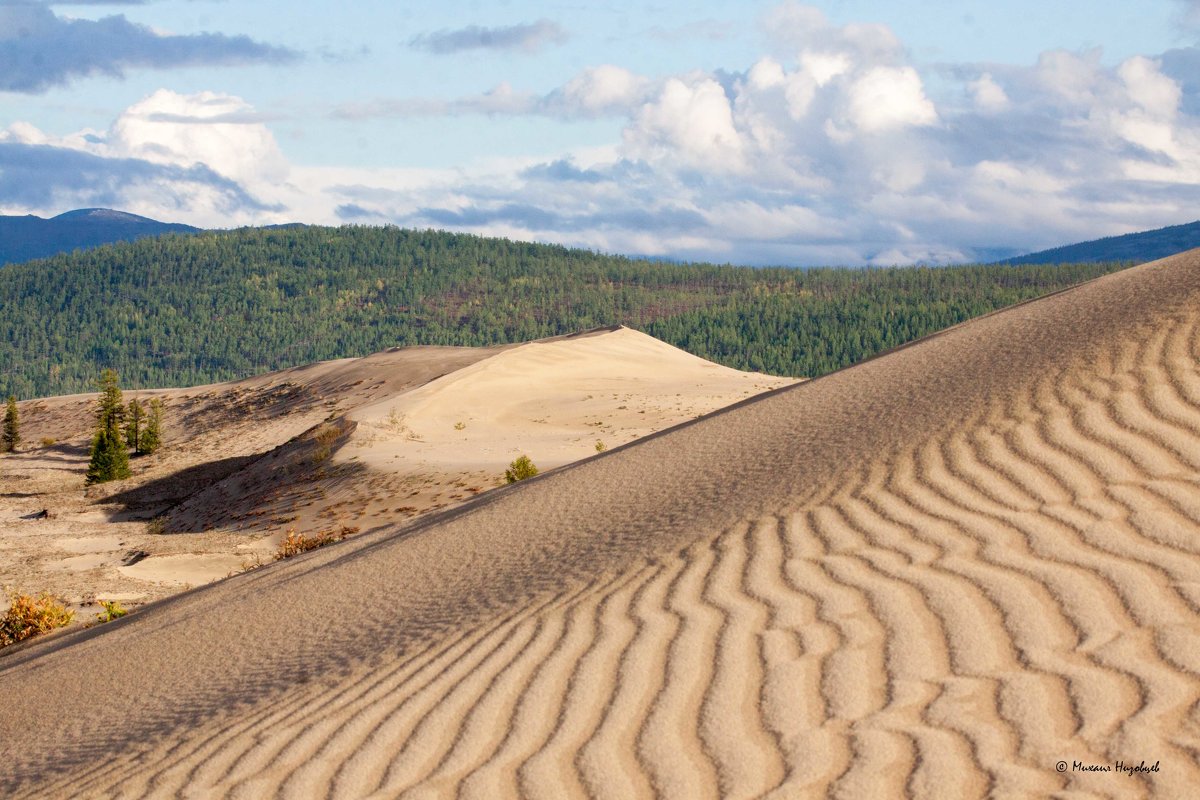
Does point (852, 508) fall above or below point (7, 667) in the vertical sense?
above

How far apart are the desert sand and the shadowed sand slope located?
5.86m

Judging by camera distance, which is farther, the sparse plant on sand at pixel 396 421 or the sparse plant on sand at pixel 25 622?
the sparse plant on sand at pixel 396 421

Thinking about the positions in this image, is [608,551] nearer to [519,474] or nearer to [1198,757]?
[1198,757]

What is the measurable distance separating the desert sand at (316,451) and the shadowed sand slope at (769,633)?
19.2 ft

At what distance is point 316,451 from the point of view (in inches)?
1056

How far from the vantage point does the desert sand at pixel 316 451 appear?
18.7 m

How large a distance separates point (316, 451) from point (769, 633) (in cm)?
2252

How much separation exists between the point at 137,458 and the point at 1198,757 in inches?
1714

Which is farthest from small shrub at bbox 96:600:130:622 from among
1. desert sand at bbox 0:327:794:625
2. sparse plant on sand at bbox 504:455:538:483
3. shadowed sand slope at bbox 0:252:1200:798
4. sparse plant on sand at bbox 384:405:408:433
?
sparse plant on sand at bbox 384:405:408:433

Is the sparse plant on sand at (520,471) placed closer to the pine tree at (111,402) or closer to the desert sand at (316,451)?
the desert sand at (316,451)

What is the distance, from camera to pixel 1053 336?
10.4 meters

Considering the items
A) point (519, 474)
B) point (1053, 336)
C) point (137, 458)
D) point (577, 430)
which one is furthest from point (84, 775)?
point (137, 458)

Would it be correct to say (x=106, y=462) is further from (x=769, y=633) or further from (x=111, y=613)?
(x=769, y=633)

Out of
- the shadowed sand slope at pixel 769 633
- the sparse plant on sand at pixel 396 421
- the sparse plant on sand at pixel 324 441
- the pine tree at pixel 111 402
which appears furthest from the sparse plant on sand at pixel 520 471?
the pine tree at pixel 111 402
